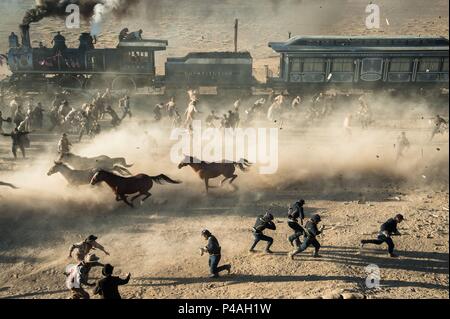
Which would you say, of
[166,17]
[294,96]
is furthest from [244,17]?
[294,96]

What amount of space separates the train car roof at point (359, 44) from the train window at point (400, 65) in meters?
0.70

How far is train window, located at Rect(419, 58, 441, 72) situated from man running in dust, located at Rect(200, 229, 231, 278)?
21.9 metres

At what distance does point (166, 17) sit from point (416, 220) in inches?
1816

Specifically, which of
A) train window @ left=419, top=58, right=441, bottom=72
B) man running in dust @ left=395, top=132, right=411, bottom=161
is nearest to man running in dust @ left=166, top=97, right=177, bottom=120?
man running in dust @ left=395, top=132, right=411, bottom=161

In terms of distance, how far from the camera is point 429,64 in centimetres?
2561

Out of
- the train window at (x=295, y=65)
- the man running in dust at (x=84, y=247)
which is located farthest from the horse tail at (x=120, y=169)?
the train window at (x=295, y=65)

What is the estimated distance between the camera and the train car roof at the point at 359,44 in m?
24.8

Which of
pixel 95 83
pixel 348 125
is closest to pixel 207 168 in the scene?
pixel 348 125

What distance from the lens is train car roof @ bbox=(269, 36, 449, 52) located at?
978 inches

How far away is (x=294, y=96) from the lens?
2548cm

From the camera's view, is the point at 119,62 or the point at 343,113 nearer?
the point at 343,113

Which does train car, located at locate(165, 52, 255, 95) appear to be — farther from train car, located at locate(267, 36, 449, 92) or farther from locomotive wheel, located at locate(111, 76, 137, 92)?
locomotive wheel, located at locate(111, 76, 137, 92)
